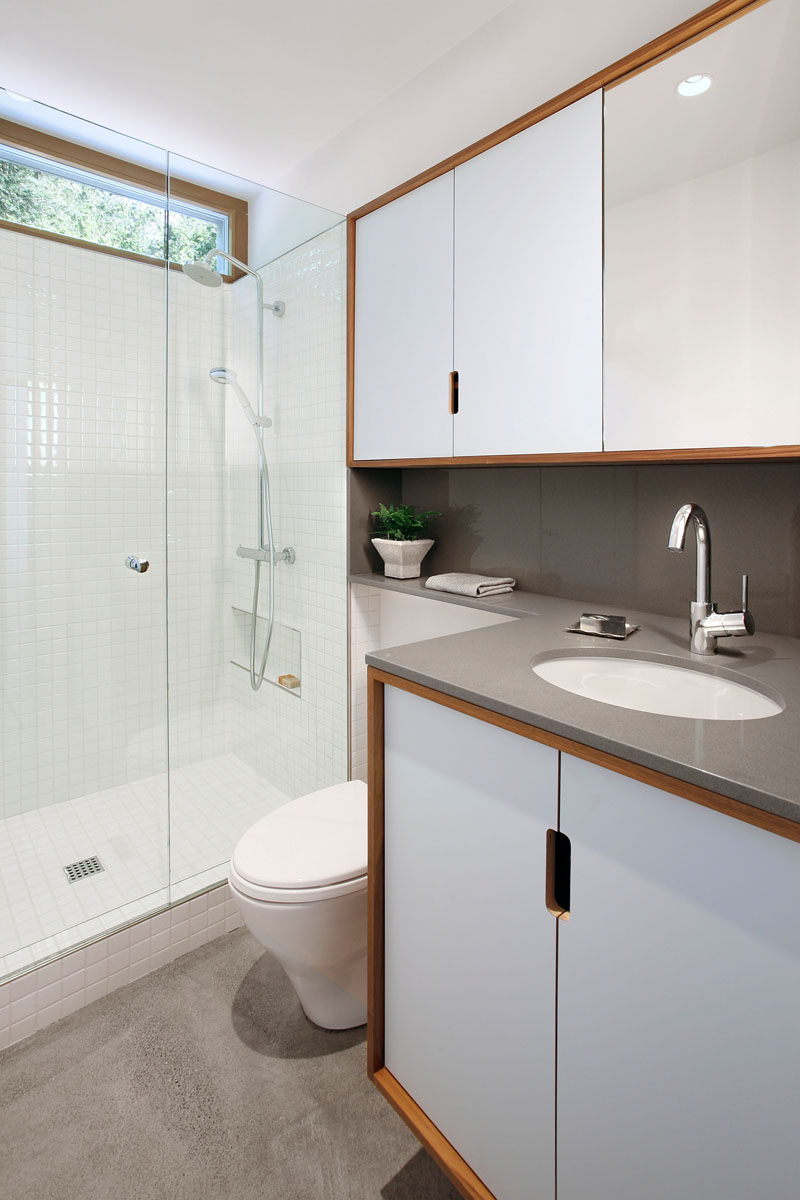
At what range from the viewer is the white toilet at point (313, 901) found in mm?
1391

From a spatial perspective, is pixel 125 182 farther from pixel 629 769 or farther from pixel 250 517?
pixel 629 769

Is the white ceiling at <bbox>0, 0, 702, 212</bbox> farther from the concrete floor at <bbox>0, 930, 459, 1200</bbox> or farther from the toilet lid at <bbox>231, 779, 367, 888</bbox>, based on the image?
the concrete floor at <bbox>0, 930, 459, 1200</bbox>

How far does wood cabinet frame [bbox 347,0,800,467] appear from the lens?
4.09 ft

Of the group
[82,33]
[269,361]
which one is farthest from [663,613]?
[82,33]

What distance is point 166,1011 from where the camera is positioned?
1635 mm

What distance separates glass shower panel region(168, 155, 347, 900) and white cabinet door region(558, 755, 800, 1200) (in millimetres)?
1379

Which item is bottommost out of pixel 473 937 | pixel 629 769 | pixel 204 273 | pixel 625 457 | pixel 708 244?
pixel 473 937

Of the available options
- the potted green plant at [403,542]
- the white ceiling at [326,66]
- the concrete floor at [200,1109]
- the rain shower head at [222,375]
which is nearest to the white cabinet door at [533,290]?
the white ceiling at [326,66]

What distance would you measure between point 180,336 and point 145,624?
2.93 feet

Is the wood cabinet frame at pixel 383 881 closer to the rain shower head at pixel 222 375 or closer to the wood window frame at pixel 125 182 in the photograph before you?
the rain shower head at pixel 222 375

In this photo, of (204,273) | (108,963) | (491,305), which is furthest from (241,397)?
(108,963)

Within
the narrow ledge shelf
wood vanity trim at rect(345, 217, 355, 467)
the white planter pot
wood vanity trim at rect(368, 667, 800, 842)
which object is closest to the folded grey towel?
the narrow ledge shelf

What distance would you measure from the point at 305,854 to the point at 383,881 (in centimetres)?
30

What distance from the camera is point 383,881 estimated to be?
1254 millimetres
